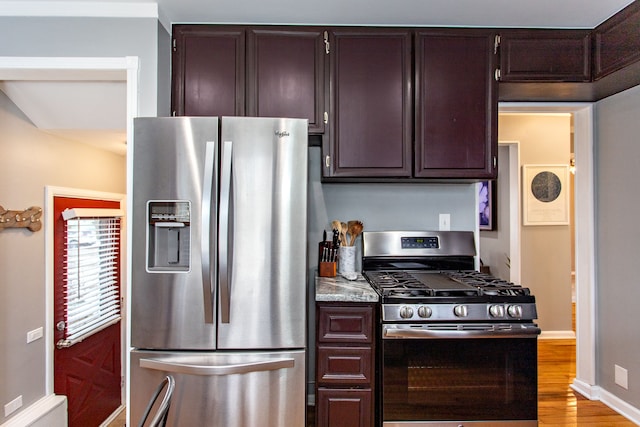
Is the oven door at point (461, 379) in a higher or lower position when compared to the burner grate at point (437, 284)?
lower

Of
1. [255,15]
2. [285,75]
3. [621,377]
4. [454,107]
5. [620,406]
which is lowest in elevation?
[620,406]

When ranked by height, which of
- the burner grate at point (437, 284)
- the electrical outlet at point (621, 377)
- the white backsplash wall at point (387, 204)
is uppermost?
the white backsplash wall at point (387, 204)

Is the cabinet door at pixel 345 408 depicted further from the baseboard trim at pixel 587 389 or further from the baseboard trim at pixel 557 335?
the baseboard trim at pixel 557 335

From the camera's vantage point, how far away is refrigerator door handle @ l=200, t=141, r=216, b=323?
5.74ft

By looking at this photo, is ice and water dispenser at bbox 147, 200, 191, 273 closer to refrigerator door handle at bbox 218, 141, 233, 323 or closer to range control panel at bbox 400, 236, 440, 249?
refrigerator door handle at bbox 218, 141, 233, 323

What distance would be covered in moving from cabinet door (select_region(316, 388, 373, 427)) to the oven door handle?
348 mm

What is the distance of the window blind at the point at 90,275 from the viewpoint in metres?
2.87

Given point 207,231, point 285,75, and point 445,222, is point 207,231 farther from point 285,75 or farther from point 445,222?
point 445,222

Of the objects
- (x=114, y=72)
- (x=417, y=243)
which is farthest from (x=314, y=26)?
(x=417, y=243)

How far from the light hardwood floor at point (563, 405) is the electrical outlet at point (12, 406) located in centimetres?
90

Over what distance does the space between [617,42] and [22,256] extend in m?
3.86

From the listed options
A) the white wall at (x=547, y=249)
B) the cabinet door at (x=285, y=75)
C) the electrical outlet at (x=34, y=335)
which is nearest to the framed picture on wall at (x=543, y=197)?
the white wall at (x=547, y=249)

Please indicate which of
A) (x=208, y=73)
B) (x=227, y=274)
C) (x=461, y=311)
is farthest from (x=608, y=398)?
(x=208, y=73)

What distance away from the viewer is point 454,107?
2.29 meters
